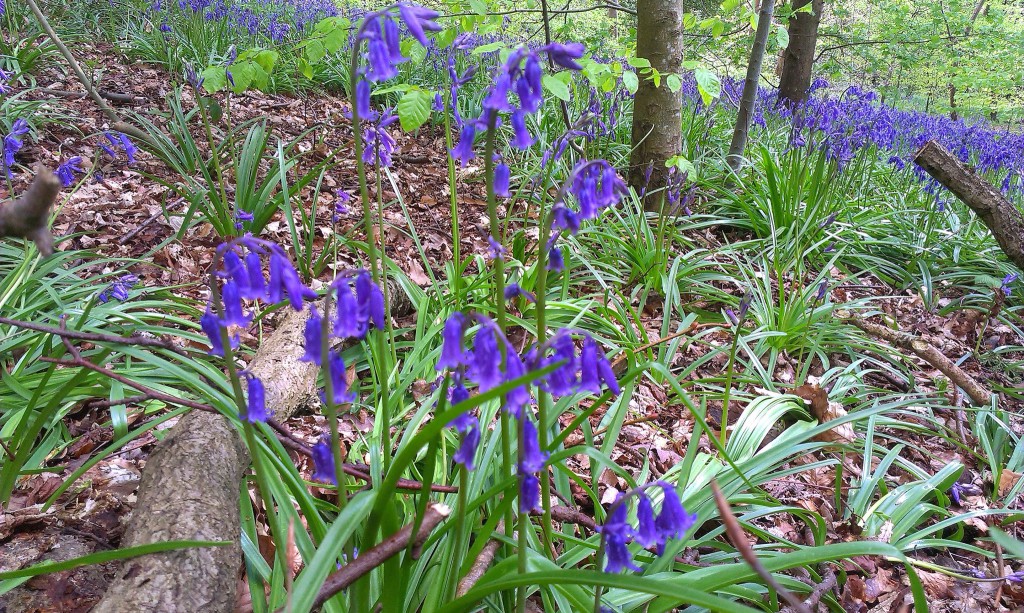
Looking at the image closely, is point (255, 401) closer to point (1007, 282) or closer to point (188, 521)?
point (188, 521)

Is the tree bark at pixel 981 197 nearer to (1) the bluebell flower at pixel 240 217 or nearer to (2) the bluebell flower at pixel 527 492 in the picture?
(2) the bluebell flower at pixel 527 492

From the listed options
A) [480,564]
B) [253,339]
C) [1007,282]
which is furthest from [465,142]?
[1007,282]

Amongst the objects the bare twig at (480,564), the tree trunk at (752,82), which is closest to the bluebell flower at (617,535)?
the bare twig at (480,564)

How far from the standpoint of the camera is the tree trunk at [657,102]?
413 cm

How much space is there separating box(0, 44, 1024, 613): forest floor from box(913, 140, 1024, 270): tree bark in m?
0.54

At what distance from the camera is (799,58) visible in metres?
7.30

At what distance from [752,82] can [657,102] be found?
805mm

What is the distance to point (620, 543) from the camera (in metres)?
1.05

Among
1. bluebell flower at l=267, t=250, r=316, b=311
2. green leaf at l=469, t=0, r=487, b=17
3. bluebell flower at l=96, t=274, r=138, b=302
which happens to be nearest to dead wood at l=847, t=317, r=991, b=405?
green leaf at l=469, t=0, r=487, b=17

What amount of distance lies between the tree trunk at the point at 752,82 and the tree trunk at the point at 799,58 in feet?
9.38

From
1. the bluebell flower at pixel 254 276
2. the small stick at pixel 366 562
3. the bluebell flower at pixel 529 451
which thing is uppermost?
the bluebell flower at pixel 254 276

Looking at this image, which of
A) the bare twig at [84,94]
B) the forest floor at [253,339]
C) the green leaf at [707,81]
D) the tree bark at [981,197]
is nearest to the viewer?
the forest floor at [253,339]

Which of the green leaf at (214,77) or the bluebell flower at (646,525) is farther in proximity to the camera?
the green leaf at (214,77)

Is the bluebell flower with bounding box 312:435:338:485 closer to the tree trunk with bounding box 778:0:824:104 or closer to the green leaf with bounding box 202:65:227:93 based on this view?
the green leaf with bounding box 202:65:227:93
